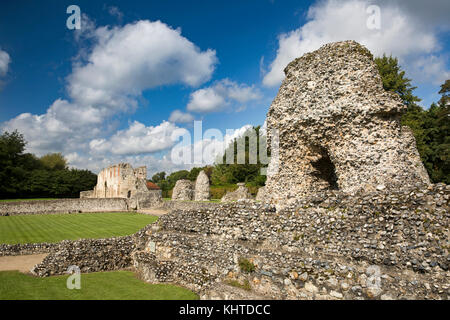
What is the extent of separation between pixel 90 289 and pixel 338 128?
8732mm

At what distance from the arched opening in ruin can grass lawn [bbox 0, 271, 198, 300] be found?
627cm

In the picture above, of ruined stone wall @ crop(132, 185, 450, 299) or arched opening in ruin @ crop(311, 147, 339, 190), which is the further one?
arched opening in ruin @ crop(311, 147, 339, 190)

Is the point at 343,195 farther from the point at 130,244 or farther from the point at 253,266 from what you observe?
the point at 130,244

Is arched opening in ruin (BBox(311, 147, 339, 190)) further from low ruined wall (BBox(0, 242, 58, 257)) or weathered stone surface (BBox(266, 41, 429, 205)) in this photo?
low ruined wall (BBox(0, 242, 58, 257))

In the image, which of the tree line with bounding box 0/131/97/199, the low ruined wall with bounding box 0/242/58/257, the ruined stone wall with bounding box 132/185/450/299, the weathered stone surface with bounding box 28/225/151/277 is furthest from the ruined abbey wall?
the ruined stone wall with bounding box 132/185/450/299

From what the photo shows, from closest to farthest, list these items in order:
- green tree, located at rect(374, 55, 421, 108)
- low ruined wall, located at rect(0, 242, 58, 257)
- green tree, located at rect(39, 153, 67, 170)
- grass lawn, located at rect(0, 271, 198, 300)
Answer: grass lawn, located at rect(0, 271, 198, 300), low ruined wall, located at rect(0, 242, 58, 257), green tree, located at rect(374, 55, 421, 108), green tree, located at rect(39, 153, 67, 170)

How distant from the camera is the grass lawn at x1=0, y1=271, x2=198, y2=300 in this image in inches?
247

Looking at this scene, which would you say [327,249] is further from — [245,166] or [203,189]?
[245,166]

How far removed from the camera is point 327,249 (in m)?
5.60

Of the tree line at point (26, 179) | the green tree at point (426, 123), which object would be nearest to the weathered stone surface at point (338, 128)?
the green tree at point (426, 123)

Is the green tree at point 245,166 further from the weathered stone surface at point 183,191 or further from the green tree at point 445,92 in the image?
the green tree at point 445,92

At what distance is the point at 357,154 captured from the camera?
785 centimetres

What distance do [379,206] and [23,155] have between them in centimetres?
6595
